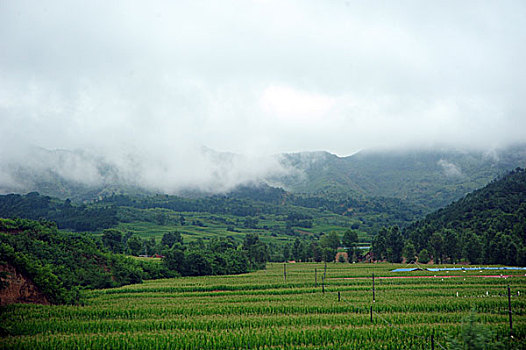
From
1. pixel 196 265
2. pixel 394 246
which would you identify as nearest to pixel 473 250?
pixel 394 246

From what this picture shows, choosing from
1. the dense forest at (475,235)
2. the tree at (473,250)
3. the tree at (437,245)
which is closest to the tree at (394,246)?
the dense forest at (475,235)

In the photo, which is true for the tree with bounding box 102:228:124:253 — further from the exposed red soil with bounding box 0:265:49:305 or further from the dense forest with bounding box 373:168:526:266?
the dense forest with bounding box 373:168:526:266

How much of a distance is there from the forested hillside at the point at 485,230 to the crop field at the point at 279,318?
3351cm

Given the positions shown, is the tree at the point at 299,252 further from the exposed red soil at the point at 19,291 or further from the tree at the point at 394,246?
the exposed red soil at the point at 19,291

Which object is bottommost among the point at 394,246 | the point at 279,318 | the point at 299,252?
the point at 299,252

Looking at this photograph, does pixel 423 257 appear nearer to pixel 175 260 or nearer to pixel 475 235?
pixel 475 235

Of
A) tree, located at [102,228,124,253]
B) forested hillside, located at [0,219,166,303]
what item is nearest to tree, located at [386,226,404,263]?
forested hillside, located at [0,219,166,303]

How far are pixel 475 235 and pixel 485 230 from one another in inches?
587

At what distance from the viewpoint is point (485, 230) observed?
9850 centimetres

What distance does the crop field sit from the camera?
25672 mm

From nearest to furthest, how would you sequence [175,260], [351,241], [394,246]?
[175,260]
[394,246]
[351,241]

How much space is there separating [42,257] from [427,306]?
47623 mm

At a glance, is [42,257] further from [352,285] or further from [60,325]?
[352,285]

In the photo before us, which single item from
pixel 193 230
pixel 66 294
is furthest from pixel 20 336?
pixel 193 230
